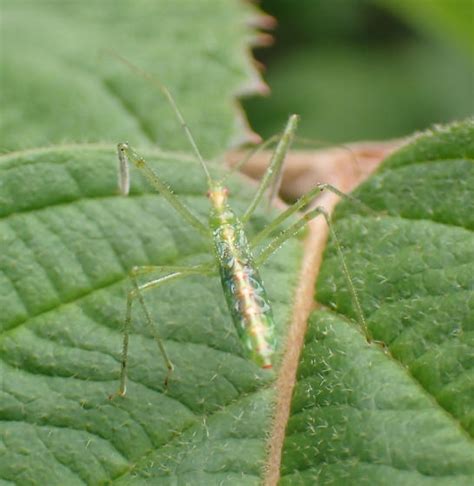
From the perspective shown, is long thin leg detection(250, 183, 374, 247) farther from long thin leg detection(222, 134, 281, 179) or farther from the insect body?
long thin leg detection(222, 134, 281, 179)

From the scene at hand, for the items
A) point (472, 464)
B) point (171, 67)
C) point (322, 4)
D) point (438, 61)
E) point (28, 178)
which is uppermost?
point (322, 4)

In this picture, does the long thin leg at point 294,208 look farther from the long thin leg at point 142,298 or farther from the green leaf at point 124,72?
the green leaf at point 124,72

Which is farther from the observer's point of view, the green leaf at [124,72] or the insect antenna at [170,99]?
the green leaf at [124,72]

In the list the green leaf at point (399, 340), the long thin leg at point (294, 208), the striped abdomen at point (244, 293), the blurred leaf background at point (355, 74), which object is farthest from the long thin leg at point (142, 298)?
the blurred leaf background at point (355, 74)

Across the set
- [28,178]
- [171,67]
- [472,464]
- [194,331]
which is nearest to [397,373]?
[472,464]

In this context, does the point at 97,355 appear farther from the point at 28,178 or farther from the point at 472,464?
the point at 472,464

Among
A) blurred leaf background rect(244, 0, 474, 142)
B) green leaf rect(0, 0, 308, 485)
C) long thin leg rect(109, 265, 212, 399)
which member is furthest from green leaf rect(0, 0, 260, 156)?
blurred leaf background rect(244, 0, 474, 142)

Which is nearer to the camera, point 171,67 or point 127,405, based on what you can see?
point 127,405

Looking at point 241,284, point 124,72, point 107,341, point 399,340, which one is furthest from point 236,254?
point 124,72
